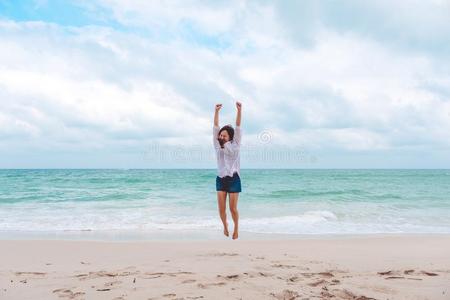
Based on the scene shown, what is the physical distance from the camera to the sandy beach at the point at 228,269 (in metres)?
4.60

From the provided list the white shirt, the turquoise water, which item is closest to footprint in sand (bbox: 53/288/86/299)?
the white shirt

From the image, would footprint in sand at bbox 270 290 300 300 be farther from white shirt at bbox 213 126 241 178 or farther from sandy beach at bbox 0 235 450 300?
white shirt at bbox 213 126 241 178

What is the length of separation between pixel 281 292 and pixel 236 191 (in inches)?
47.7

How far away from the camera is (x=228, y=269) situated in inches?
229

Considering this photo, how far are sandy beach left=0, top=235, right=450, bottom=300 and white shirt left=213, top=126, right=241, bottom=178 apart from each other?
1299 mm

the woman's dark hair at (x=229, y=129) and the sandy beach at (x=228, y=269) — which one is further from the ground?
the woman's dark hair at (x=229, y=129)

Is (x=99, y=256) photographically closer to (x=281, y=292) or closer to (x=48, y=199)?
(x=281, y=292)

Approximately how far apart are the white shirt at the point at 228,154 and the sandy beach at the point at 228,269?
1299mm

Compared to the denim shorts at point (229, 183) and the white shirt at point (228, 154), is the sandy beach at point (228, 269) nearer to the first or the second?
the denim shorts at point (229, 183)

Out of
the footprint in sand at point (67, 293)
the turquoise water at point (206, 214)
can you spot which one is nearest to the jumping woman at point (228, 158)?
the footprint in sand at point (67, 293)

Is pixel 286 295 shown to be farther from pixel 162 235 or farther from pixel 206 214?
pixel 206 214

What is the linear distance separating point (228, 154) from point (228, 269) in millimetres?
1814

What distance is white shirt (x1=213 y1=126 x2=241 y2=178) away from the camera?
4871 millimetres

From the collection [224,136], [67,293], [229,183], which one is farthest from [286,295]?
[67,293]
